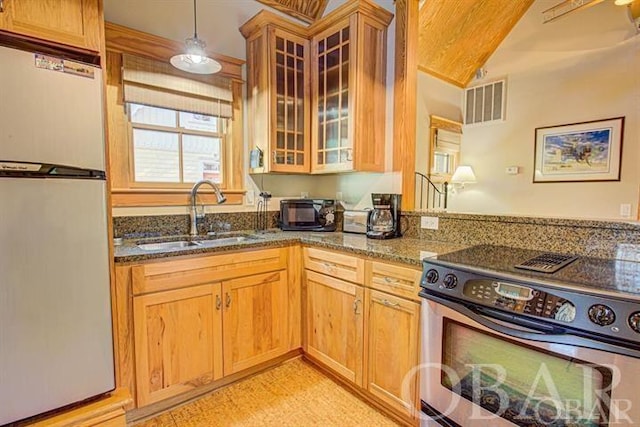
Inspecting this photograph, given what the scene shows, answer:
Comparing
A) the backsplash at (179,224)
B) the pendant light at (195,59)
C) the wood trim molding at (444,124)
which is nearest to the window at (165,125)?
the backsplash at (179,224)

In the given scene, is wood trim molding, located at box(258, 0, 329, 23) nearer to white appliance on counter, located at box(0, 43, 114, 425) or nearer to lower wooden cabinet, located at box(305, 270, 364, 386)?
white appliance on counter, located at box(0, 43, 114, 425)

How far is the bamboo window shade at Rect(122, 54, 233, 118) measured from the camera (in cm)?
210

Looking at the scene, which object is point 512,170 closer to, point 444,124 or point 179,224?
point 444,124

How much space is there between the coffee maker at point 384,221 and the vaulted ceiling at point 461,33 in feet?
7.03

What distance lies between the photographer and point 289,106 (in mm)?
2570

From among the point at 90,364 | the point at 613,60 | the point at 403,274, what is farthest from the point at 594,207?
the point at 90,364

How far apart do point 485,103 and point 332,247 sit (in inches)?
140

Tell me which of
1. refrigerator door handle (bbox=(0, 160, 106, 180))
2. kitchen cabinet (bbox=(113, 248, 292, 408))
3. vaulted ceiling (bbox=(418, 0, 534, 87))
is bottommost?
kitchen cabinet (bbox=(113, 248, 292, 408))

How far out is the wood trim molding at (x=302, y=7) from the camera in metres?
2.75

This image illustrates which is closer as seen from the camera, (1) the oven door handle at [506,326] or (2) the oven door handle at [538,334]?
(2) the oven door handle at [538,334]

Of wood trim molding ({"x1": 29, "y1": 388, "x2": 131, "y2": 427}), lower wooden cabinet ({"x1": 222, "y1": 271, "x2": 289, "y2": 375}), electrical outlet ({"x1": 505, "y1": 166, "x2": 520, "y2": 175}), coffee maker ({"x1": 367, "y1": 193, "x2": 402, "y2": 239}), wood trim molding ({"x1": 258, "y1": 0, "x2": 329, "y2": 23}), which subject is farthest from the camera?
electrical outlet ({"x1": 505, "y1": 166, "x2": 520, "y2": 175})

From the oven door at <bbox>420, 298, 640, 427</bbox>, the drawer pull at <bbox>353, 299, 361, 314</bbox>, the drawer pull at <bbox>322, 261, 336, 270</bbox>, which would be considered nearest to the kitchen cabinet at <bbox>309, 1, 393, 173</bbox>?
the drawer pull at <bbox>322, 261, 336, 270</bbox>

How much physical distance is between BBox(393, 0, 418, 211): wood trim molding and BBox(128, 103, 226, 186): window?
138 centimetres

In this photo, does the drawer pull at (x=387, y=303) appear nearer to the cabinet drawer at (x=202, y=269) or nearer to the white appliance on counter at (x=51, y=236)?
the cabinet drawer at (x=202, y=269)
